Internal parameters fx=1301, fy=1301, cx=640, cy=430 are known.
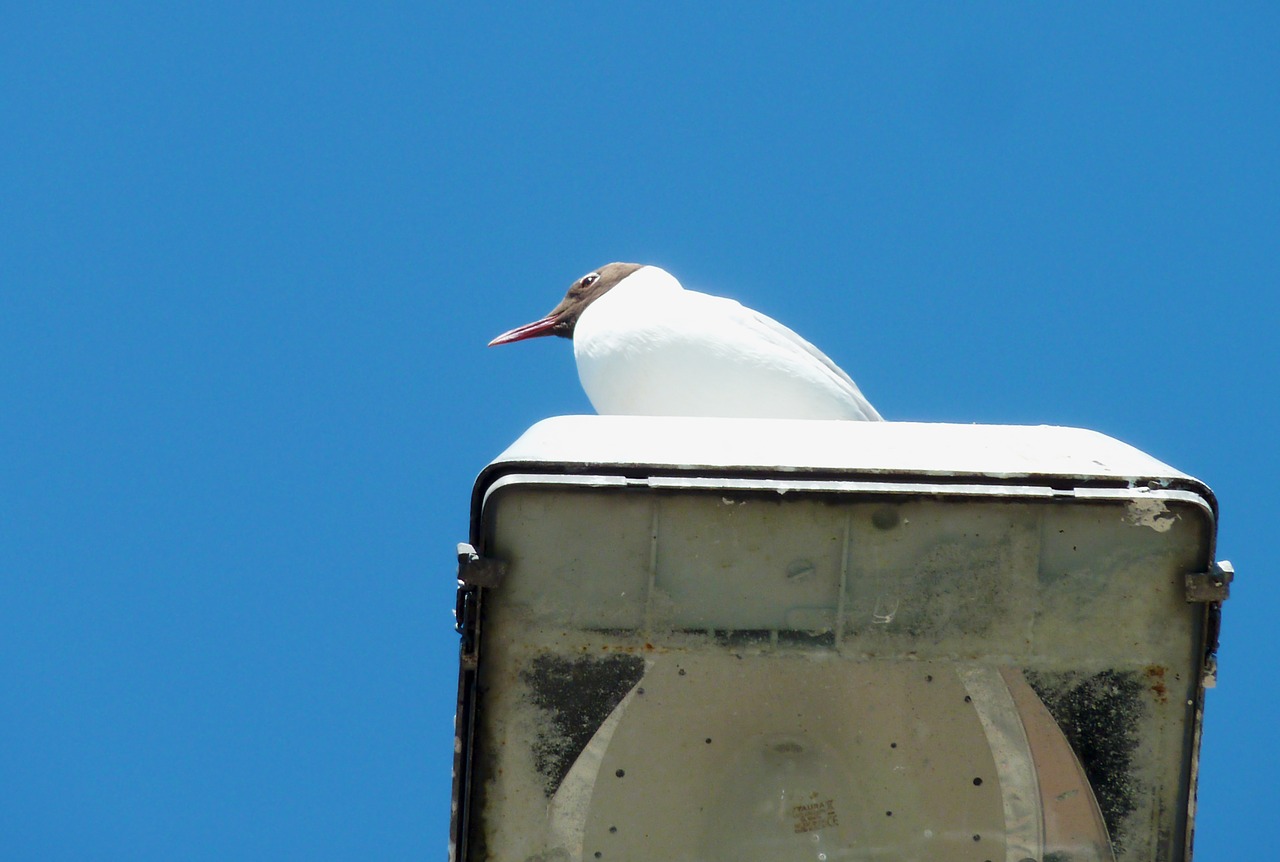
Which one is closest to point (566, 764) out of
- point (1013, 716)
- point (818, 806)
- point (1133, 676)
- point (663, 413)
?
point (818, 806)

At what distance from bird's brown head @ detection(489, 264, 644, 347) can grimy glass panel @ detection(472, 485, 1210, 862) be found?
2.77m

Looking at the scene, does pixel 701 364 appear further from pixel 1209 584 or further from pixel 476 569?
pixel 1209 584

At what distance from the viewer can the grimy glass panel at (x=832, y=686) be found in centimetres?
333

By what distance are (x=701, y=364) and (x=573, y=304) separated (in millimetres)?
1429

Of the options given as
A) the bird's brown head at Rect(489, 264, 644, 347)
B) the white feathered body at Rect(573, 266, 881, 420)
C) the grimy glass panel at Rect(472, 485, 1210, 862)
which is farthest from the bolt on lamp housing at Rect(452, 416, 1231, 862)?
the bird's brown head at Rect(489, 264, 644, 347)

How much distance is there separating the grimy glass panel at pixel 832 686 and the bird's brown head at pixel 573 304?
2.77 m

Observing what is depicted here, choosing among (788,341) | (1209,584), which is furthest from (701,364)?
(1209,584)

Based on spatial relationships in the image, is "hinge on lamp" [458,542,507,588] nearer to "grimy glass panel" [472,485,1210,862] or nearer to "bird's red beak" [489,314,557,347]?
"grimy glass panel" [472,485,1210,862]

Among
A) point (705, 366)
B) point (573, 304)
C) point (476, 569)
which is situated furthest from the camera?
point (573, 304)

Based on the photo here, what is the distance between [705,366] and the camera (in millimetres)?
4883

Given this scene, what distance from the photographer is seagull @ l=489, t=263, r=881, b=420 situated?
4.89 metres

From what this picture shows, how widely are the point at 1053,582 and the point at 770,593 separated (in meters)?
0.72

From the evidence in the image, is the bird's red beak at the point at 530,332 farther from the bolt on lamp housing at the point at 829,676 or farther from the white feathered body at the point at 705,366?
the bolt on lamp housing at the point at 829,676

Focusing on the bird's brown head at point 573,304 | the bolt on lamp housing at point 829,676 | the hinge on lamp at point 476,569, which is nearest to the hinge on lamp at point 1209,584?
the bolt on lamp housing at point 829,676
